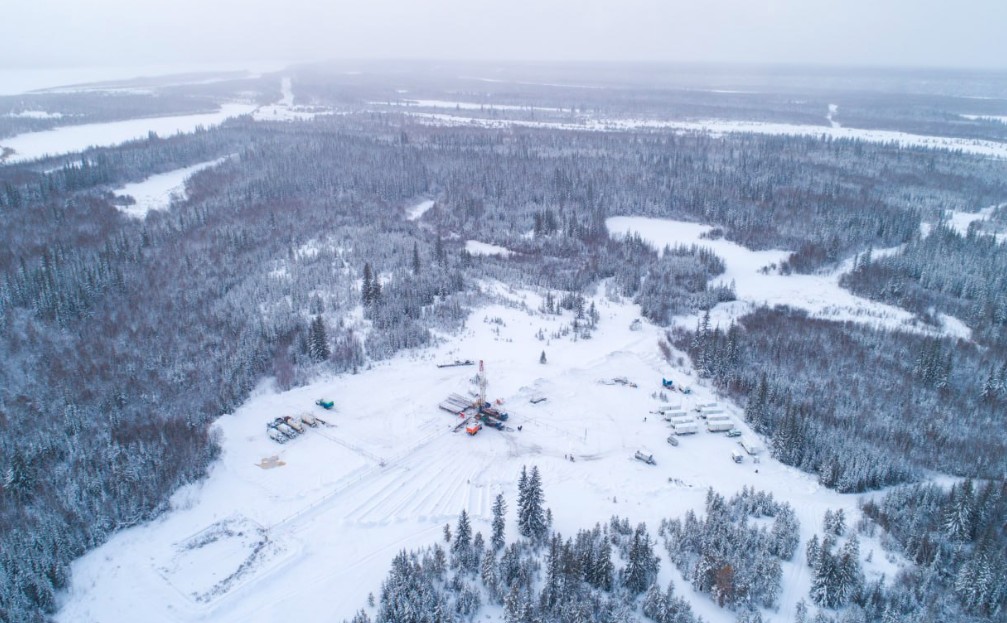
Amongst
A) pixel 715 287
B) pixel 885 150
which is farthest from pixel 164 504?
pixel 885 150

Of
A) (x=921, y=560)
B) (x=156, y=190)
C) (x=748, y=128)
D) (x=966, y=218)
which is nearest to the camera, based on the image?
(x=921, y=560)

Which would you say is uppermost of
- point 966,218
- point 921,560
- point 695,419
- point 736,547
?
point 966,218

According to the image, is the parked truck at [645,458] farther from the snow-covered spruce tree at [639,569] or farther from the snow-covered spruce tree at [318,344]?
the snow-covered spruce tree at [318,344]

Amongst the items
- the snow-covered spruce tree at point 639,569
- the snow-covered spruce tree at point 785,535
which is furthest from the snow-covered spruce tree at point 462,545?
the snow-covered spruce tree at point 785,535

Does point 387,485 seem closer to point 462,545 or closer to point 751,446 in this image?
point 462,545

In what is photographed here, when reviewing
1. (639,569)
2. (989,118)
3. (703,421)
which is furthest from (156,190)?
(989,118)

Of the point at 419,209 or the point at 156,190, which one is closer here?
the point at 419,209
